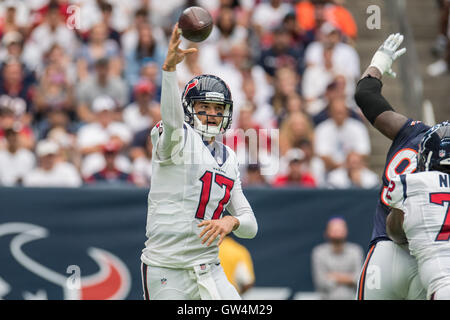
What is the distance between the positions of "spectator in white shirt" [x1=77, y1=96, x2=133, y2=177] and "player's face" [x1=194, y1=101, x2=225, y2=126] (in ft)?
15.5

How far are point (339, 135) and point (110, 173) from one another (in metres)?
3.08

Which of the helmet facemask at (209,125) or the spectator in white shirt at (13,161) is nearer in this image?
the helmet facemask at (209,125)

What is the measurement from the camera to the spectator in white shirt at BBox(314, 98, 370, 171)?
417 inches

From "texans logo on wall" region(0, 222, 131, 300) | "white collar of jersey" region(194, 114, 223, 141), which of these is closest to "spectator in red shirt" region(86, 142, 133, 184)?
"texans logo on wall" region(0, 222, 131, 300)

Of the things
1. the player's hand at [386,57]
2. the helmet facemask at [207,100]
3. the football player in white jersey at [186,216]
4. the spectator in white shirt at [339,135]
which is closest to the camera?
the football player in white jersey at [186,216]

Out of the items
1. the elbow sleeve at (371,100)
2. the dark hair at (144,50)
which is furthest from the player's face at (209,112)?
the dark hair at (144,50)

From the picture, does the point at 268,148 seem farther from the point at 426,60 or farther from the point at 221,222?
the point at 221,222

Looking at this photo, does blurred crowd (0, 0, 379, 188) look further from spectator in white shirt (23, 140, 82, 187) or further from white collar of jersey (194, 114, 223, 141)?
white collar of jersey (194, 114, 223, 141)

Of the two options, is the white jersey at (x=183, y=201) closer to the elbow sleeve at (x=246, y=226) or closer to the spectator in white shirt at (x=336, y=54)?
the elbow sleeve at (x=246, y=226)

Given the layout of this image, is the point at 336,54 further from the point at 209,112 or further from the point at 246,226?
the point at 246,226

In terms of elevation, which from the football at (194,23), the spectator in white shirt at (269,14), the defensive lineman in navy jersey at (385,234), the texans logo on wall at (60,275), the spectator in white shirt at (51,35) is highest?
the spectator in white shirt at (269,14)

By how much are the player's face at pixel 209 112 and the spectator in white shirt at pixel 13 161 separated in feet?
16.9

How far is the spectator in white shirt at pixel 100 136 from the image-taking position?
1015cm

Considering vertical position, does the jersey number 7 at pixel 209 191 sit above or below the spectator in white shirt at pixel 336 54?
below
